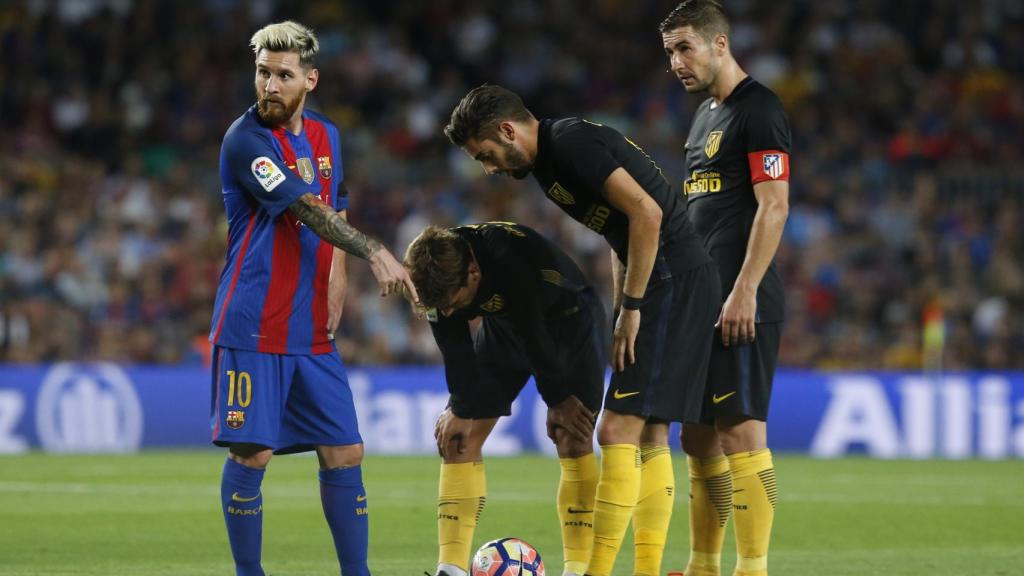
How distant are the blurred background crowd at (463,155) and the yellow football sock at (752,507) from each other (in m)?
9.99

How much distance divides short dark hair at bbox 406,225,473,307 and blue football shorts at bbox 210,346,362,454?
48 cm

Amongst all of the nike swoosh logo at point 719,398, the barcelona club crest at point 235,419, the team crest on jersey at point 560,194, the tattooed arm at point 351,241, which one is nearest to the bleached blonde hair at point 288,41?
the tattooed arm at point 351,241

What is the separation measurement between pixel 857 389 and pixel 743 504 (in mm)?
9985

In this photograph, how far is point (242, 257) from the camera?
20.5ft

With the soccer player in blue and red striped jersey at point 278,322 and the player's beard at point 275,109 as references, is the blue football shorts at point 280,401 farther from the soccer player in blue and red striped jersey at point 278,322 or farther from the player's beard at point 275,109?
the player's beard at point 275,109

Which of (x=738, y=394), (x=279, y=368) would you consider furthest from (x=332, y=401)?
(x=738, y=394)

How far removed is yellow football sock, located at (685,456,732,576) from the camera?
277 inches

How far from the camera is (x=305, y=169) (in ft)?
20.8

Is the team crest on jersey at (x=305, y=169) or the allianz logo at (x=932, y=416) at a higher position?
the team crest on jersey at (x=305, y=169)

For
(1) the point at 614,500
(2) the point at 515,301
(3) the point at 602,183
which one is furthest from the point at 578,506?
(3) the point at 602,183

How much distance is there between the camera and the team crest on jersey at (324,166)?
6.42 metres

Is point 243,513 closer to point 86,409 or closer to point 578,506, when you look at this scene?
point 578,506

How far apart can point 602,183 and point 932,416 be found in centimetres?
1101

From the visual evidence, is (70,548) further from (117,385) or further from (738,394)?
(117,385)
